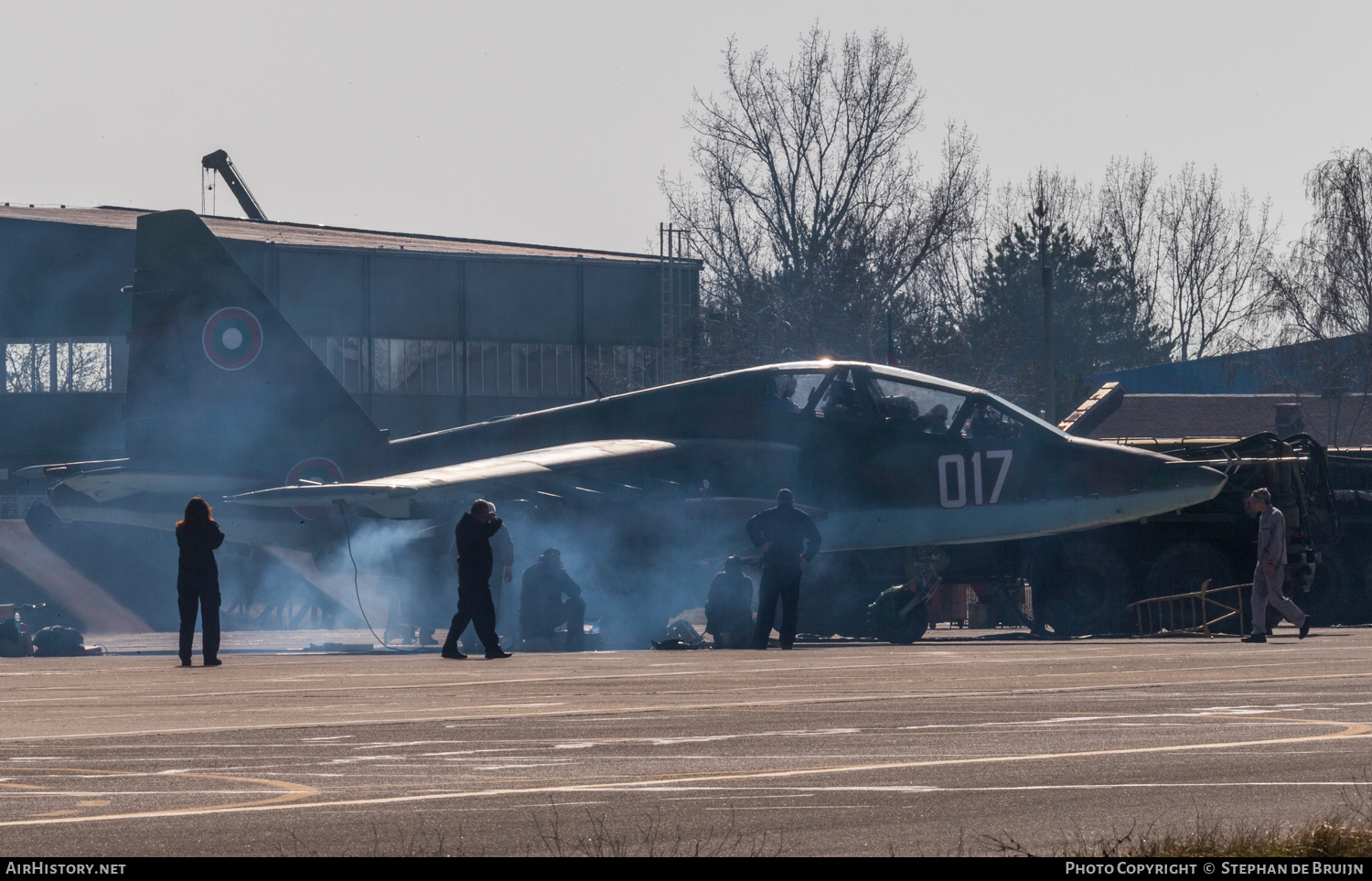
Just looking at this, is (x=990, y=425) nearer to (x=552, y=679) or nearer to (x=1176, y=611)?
(x=1176, y=611)

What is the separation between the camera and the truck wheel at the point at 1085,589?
74.4 ft

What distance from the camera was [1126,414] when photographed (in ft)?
190

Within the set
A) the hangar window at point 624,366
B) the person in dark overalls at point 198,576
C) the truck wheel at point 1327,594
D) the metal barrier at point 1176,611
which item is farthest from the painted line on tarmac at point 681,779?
the hangar window at point 624,366

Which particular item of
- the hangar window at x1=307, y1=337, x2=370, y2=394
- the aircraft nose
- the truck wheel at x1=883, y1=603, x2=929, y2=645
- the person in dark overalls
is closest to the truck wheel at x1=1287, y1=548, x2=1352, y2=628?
the aircraft nose

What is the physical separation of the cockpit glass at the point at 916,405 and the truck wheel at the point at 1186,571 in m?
3.90

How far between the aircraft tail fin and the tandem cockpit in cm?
680

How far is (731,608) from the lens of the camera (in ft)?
68.4

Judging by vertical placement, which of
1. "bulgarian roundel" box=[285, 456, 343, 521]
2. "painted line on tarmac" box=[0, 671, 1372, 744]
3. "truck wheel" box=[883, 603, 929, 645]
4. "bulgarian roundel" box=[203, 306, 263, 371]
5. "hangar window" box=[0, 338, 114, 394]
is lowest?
"truck wheel" box=[883, 603, 929, 645]

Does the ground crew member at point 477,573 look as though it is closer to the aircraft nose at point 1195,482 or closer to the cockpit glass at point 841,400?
the cockpit glass at point 841,400

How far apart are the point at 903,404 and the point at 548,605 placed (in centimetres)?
523

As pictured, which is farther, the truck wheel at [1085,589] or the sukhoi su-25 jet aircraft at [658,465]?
the truck wheel at [1085,589]

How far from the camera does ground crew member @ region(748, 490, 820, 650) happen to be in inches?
741

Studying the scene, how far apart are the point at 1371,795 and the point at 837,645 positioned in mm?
14108

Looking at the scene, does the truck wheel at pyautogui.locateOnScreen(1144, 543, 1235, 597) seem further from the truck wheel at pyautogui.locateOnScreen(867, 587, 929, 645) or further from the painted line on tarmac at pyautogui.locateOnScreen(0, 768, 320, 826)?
the painted line on tarmac at pyautogui.locateOnScreen(0, 768, 320, 826)
